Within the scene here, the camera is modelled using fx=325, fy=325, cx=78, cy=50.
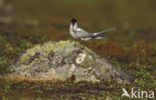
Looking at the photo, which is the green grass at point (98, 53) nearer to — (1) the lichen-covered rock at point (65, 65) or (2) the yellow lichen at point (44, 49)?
(1) the lichen-covered rock at point (65, 65)

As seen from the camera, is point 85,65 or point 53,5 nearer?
point 85,65

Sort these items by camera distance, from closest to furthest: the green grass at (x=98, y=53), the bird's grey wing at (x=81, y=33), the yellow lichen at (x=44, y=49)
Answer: the green grass at (x=98, y=53) → the yellow lichen at (x=44, y=49) → the bird's grey wing at (x=81, y=33)

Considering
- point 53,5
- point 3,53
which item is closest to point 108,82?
point 3,53

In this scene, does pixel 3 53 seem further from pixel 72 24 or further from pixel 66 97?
pixel 66 97

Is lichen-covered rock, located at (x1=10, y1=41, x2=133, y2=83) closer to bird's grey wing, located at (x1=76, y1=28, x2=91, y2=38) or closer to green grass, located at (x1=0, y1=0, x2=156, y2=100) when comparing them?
green grass, located at (x1=0, y1=0, x2=156, y2=100)

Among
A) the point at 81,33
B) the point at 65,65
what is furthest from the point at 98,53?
the point at 65,65

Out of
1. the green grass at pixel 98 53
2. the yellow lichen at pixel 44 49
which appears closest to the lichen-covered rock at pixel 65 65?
the yellow lichen at pixel 44 49

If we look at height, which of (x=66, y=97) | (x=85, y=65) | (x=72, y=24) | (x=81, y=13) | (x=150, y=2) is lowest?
(x=66, y=97)

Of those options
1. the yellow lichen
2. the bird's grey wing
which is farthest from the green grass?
the bird's grey wing
